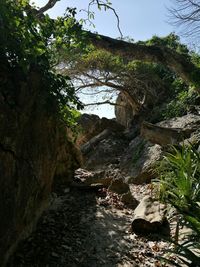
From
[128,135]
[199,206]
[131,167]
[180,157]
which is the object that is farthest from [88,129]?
[199,206]

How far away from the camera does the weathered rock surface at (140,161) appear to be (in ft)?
32.9

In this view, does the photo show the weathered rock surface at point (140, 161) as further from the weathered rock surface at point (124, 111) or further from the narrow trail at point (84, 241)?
the weathered rock surface at point (124, 111)

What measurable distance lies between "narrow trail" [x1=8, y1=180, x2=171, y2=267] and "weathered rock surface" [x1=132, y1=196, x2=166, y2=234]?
19 centimetres

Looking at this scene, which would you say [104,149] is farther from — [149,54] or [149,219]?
[149,219]

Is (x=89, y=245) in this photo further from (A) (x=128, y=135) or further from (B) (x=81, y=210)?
(A) (x=128, y=135)

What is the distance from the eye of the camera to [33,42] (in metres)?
4.88

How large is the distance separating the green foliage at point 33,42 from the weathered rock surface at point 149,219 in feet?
7.52

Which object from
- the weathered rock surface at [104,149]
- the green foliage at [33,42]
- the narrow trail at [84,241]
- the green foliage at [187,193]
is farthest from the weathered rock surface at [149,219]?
the weathered rock surface at [104,149]

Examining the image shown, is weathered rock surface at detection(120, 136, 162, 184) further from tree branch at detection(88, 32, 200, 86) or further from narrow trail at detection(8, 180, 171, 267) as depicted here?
narrow trail at detection(8, 180, 171, 267)

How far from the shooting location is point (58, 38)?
563cm

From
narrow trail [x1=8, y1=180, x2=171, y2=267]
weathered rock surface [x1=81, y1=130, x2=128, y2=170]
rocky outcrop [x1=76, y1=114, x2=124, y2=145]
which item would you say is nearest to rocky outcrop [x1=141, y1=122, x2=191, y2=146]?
narrow trail [x1=8, y1=180, x2=171, y2=267]

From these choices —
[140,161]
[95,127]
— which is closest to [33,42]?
[140,161]

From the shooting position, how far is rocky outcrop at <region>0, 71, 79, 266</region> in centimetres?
415

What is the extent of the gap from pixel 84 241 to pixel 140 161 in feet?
20.1
